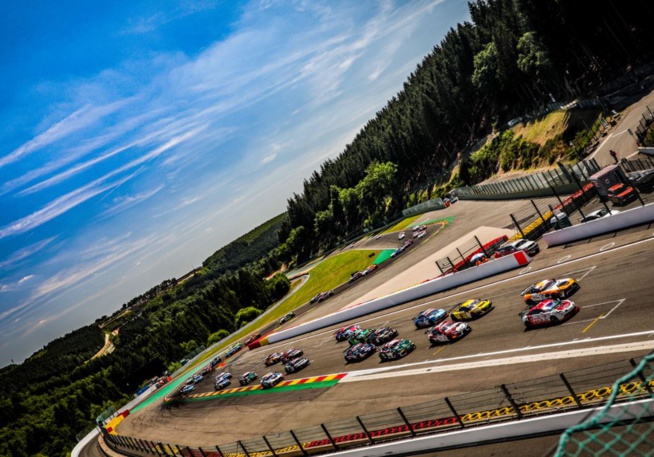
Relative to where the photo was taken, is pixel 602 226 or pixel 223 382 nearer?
pixel 602 226

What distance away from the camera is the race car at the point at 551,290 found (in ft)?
96.0

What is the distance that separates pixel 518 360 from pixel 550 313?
407 cm

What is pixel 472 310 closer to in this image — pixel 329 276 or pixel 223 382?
pixel 223 382

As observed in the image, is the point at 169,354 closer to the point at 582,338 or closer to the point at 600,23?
the point at 582,338

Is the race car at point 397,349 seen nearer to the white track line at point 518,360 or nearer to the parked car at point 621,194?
the white track line at point 518,360

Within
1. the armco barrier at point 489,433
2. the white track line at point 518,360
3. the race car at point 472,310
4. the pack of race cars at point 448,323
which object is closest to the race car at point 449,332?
the pack of race cars at point 448,323

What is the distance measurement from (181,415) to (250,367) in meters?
12.0

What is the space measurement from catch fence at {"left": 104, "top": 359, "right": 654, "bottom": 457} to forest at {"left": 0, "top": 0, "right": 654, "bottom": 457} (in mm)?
71886

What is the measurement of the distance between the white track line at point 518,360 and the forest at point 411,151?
6857cm

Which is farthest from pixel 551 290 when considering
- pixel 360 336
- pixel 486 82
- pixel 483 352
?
pixel 486 82

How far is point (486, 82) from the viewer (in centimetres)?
11925

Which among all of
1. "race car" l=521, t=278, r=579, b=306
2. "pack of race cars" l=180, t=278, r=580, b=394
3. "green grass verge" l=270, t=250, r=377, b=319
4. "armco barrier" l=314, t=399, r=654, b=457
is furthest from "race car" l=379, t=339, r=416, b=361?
"green grass verge" l=270, t=250, r=377, b=319

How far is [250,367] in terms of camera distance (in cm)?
6662

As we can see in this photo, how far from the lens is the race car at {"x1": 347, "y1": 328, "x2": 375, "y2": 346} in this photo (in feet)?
154
